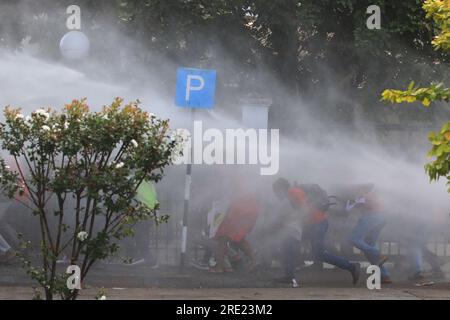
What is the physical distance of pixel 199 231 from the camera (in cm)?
1298

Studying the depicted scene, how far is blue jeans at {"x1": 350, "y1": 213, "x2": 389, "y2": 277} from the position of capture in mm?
12109

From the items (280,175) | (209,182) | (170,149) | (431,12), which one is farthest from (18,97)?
(431,12)

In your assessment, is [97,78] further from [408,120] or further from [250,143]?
[408,120]

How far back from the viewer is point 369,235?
12.4m

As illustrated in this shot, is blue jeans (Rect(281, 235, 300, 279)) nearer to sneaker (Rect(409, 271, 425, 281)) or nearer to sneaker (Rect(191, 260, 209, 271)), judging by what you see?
sneaker (Rect(191, 260, 209, 271))

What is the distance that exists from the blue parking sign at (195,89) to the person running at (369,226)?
2547mm

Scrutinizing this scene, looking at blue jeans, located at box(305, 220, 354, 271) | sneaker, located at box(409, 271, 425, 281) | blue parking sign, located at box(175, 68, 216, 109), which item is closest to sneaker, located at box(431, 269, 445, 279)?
sneaker, located at box(409, 271, 425, 281)

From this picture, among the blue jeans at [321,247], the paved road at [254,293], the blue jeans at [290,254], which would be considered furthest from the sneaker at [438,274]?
the blue jeans at [290,254]

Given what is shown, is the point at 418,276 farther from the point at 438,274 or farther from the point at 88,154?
the point at 88,154

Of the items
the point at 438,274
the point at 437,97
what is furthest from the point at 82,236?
the point at 438,274

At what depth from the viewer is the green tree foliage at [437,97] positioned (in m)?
5.91

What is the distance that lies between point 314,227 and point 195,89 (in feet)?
8.17

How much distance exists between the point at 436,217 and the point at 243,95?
3.60m
